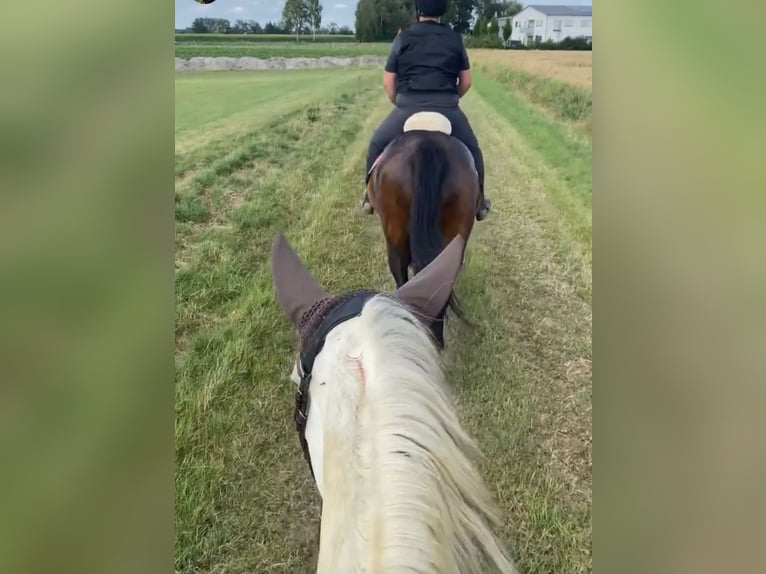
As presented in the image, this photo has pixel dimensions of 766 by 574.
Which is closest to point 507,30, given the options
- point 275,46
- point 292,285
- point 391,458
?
point 275,46

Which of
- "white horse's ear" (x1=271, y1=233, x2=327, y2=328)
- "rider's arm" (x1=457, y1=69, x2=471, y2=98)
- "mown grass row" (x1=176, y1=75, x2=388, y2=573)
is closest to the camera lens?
"white horse's ear" (x1=271, y1=233, x2=327, y2=328)

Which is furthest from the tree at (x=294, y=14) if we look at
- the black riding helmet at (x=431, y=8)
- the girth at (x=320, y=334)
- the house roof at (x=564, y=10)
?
the girth at (x=320, y=334)

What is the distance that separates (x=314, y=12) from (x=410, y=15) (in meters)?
0.20

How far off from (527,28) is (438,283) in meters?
0.69

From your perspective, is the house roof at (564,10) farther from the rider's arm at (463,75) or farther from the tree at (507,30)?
the rider's arm at (463,75)

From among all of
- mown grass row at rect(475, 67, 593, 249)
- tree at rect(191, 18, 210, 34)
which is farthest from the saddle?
tree at rect(191, 18, 210, 34)

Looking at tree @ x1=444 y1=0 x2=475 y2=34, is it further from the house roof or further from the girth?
the girth

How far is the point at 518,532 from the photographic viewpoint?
100 cm

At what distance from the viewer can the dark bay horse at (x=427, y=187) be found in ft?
4.04

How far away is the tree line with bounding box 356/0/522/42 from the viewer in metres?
1.19

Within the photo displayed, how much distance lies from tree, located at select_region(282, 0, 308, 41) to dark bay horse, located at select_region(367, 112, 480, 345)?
301 mm

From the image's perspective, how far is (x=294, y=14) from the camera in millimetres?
1175
